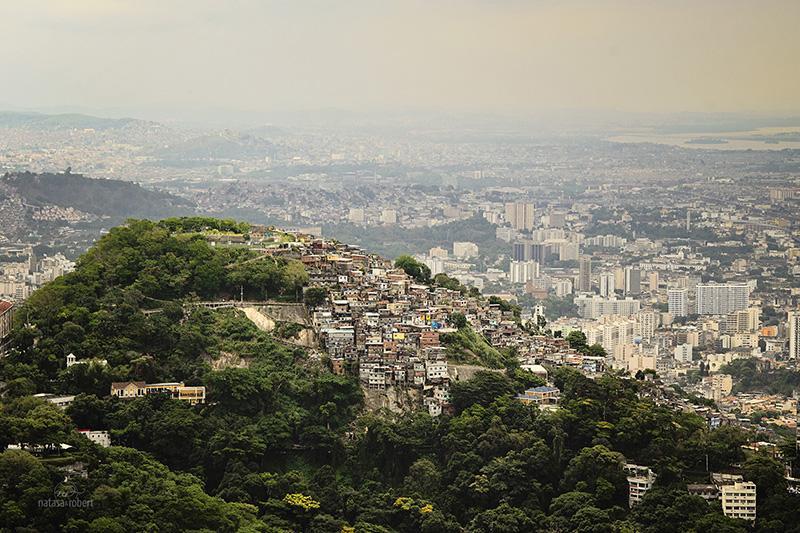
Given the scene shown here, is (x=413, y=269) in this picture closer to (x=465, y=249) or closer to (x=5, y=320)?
(x=5, y=320)

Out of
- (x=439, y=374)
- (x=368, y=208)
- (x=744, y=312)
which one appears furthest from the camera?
(x=368, y=208)

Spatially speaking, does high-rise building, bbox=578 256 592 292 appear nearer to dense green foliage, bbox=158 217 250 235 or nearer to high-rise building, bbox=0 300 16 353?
dense green foliage, bbox=158 217 250 235

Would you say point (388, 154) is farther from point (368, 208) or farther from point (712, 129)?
point (712, 129)

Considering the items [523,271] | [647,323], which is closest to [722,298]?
[647,323]

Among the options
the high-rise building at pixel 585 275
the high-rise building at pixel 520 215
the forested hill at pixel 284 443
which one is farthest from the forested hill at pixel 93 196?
the forested hill at pixel 284 443

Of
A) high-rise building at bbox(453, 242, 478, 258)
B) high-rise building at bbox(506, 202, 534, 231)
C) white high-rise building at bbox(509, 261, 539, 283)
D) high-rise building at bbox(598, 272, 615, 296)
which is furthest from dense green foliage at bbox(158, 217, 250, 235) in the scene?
high-rise building at bbox(506, 202, 534, 231)

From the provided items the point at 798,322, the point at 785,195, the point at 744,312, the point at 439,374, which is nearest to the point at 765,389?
the point at 798,322
